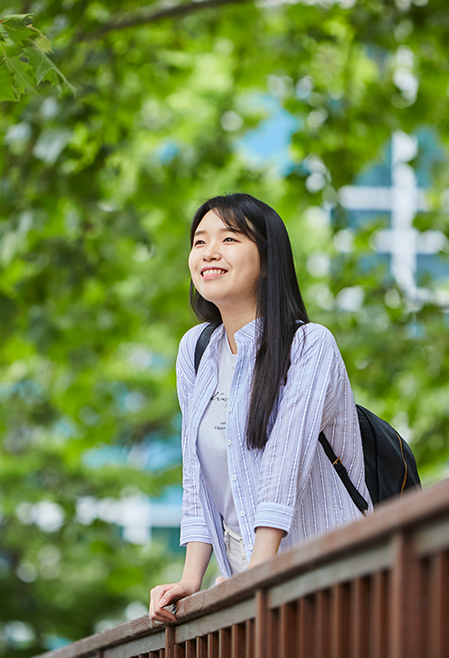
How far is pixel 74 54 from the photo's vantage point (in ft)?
14.1

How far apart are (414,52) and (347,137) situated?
2.40 ft

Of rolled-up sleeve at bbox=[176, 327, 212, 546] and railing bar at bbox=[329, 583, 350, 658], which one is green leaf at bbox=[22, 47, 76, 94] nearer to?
rolled-up sleeve at bbox=[176, 327, 212, 546]

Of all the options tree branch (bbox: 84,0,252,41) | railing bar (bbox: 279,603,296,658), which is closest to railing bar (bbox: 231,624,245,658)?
railing bar (bbox: 279,603,296,658)

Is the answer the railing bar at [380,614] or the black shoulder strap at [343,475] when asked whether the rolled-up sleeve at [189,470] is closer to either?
the black shoulder strap at [343,475]

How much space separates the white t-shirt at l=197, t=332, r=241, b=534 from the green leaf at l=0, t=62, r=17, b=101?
94cm

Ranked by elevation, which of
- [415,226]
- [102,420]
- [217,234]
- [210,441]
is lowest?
[210,441]

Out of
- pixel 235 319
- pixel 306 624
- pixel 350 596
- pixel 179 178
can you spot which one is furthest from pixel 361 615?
pixel 179 178

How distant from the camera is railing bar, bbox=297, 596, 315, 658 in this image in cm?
142

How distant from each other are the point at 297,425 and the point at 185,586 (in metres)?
0.54

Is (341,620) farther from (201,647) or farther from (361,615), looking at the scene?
(201,647)

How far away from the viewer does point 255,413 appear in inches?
75.1

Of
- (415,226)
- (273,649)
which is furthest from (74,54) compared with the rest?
(273,649)

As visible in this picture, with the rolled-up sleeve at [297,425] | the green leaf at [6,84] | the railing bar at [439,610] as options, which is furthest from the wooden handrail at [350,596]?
the green leaf at [6,84]

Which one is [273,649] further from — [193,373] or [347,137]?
[347,137]
